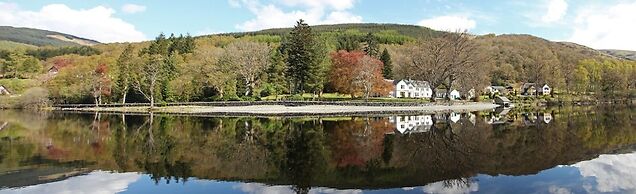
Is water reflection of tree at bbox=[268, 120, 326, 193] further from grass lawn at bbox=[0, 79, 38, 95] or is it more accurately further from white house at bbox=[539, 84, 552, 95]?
white house at bbox=[539, 84, 552, 95]

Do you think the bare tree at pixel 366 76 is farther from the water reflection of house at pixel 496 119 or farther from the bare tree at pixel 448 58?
the water reflection of house at pixel 496 119

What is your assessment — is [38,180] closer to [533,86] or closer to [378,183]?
[378,183]

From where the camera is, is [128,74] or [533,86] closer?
[128,74]

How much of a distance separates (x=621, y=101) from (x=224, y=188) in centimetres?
11122

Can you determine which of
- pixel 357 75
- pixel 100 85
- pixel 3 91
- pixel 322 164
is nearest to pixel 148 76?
pixel 100 85

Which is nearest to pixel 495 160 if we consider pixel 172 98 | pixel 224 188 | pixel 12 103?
pixel 224 188

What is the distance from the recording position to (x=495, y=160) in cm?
1644

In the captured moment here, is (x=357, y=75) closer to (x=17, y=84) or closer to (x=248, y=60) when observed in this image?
(x=248, y=60)

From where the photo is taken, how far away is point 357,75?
70562 mm

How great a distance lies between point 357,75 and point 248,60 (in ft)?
53.4

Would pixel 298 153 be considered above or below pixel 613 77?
below

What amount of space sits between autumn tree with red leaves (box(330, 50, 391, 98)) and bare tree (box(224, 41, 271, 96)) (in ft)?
37.9

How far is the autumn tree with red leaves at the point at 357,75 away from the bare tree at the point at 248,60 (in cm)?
1157

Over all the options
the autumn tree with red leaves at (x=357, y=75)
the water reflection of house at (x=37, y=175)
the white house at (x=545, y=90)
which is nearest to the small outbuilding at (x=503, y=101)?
the autumn tree with red leaves at (x=357, y=75)
